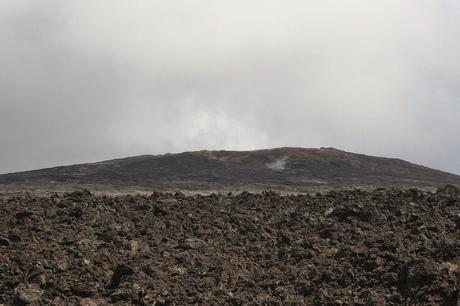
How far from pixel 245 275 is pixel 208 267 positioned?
60 cm

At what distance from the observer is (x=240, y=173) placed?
42875 millimetres

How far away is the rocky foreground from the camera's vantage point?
27.1ft

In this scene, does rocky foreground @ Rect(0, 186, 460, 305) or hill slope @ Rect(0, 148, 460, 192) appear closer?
rocky foreground @ Rect(0, 186, 460, 305)

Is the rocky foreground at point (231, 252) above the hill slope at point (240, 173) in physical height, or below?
below

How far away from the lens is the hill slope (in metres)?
34.3

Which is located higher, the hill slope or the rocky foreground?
the hill slope

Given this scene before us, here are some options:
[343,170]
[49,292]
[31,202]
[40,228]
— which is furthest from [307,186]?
[49,292]

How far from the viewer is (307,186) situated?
3597 cm

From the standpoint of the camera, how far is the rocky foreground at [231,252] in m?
8.27

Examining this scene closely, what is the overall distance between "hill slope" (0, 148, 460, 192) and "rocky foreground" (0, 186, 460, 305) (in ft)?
59.6

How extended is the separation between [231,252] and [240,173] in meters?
32.4

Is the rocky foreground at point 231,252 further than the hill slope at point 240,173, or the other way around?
the hill slope at point 240,173

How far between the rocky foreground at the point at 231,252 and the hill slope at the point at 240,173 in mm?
18157

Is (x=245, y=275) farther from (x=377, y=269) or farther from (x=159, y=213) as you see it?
(x=159, y=213)
